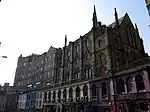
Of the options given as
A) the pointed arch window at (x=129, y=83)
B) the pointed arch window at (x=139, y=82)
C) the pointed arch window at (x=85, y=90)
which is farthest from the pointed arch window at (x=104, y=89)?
the pointed arch window at (x=139, y=82)

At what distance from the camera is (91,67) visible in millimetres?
39031

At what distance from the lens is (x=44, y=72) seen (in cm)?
5903

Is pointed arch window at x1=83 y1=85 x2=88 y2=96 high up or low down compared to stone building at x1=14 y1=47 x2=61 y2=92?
down

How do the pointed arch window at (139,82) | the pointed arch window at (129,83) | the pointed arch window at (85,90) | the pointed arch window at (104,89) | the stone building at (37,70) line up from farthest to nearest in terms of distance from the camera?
1. the stone building at (37,70)
2. the pointed arch window at (85,90)
3. the pointed arch window at (104,89)
4. the pointed arch window at (129,83)
5. the pointed arch window at (139,82)

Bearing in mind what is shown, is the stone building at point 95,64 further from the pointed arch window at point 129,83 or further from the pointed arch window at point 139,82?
the pointed arch window at point 139,82

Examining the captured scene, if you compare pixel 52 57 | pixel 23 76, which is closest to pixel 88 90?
pixel 52 57

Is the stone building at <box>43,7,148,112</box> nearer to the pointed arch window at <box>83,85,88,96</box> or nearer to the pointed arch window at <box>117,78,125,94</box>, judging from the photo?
the pointed arch window at <box>83,85,88,96</box>

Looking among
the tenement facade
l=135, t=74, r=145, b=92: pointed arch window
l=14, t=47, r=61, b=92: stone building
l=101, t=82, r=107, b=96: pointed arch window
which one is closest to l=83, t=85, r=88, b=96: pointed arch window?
the tenement facade

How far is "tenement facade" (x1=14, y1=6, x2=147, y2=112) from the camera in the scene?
29703mm

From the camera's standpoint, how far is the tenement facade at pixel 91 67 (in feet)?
97.5

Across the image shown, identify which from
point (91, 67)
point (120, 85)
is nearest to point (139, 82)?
point (120, 85)

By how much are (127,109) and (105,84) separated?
6485 millimetres

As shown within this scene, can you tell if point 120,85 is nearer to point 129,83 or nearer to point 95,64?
point 129,83

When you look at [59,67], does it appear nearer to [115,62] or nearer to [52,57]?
[52,57]
